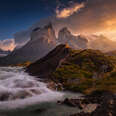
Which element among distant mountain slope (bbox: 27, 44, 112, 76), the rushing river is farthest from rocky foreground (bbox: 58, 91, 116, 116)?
distant mountain slope (bbox: 27, 44, 112, 76)

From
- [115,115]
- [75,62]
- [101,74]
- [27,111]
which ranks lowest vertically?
[27,111]

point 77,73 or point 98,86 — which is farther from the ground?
point 77,73

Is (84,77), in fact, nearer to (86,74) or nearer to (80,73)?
(86,74)

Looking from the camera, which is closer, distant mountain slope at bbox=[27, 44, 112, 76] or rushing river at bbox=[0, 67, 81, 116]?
rushing river at bbox=[0, 67, 81, 116]

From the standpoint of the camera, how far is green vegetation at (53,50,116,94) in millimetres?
51312

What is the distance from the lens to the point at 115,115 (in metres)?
21.1

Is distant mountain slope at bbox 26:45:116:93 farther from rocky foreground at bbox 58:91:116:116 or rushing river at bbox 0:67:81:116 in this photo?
rushing river at bbox 0:67:81:116

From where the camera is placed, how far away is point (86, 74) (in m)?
63.5

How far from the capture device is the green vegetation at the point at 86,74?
51312mm

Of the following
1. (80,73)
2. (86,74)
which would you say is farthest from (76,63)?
(86,74)

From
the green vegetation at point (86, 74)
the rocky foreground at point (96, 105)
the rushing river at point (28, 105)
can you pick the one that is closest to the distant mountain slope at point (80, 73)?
the green vegetation at point (86, 74)

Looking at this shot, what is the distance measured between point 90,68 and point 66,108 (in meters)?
41.7

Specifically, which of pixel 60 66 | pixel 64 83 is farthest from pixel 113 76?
pixel 60 66

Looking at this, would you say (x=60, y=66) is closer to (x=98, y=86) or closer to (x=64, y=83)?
(x=64, y=83)
